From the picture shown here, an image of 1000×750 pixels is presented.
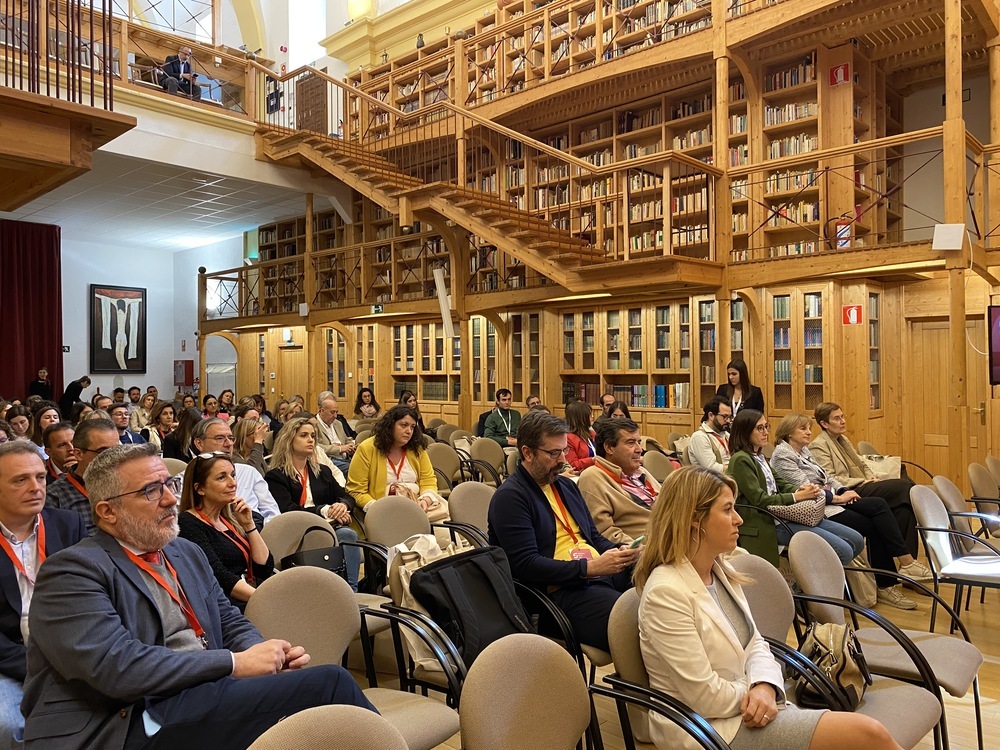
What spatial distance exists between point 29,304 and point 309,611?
600 inches

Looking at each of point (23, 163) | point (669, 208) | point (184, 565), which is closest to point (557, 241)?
point (669, 208)

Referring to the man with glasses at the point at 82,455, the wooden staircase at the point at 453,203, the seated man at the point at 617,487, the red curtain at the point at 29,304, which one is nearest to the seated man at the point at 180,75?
the wooden staircase at the point at 453,203

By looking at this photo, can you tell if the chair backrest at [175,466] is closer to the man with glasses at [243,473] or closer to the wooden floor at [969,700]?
the man with glasses at [243,473]

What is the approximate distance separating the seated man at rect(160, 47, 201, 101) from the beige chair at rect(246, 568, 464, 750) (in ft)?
38.0

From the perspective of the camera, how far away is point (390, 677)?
3.73m

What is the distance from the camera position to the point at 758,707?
2.18 meters

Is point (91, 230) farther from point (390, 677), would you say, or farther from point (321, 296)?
point (390, 677)

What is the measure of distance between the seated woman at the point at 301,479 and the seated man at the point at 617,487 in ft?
4.73

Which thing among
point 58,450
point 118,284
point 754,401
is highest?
point 118,284

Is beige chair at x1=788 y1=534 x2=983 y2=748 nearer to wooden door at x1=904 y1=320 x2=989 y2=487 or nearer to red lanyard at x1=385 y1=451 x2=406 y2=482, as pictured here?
red lanyard at x1=385 y1=451 x2=406 y2=482

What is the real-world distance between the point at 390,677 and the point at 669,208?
599cm

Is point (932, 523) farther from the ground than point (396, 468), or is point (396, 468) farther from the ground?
point (396, 468)

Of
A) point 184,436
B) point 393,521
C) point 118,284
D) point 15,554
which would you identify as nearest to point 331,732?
point 15,554

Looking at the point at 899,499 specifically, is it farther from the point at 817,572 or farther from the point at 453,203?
the point at 453,203
